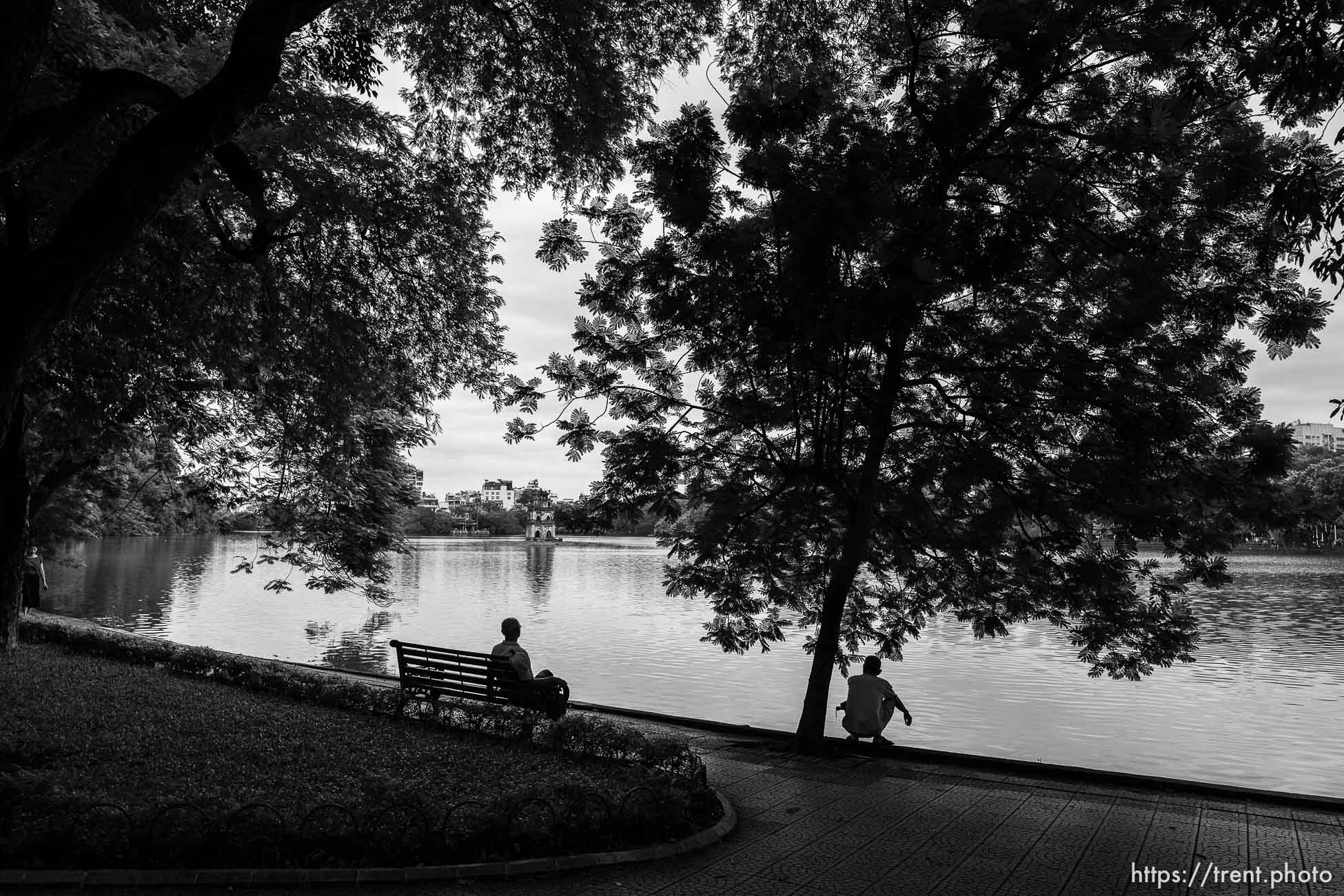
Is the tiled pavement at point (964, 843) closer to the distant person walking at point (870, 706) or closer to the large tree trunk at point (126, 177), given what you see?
the distant person walking at point (870, 706)

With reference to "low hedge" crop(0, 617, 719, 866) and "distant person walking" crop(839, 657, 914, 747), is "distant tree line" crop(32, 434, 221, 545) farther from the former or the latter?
"distant person walking" crop(839, 657, 914, 747)

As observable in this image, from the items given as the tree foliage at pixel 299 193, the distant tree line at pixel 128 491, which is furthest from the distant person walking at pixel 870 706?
the distant tree line at pixel 128 491

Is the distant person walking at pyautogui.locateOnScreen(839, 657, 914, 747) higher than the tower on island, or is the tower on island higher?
the tower on island

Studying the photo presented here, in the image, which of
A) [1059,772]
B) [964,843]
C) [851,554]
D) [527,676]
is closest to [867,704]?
[851,554]

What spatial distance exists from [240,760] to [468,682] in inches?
127

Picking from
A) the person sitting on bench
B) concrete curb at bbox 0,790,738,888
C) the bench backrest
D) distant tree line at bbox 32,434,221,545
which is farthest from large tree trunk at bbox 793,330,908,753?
distant tree line at bbox 32,434,221,545

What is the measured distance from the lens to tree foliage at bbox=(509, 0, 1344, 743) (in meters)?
8.98

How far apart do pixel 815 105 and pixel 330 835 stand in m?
8.24

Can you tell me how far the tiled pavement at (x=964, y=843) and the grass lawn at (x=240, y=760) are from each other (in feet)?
3.44

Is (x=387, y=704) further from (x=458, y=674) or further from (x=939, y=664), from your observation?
(x=939, y=664)

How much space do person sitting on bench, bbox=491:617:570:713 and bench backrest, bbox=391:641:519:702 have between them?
0.35 ft

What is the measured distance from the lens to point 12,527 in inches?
565

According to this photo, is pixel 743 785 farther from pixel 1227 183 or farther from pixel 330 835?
pixel 1227 183

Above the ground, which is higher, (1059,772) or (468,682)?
(468,682)
